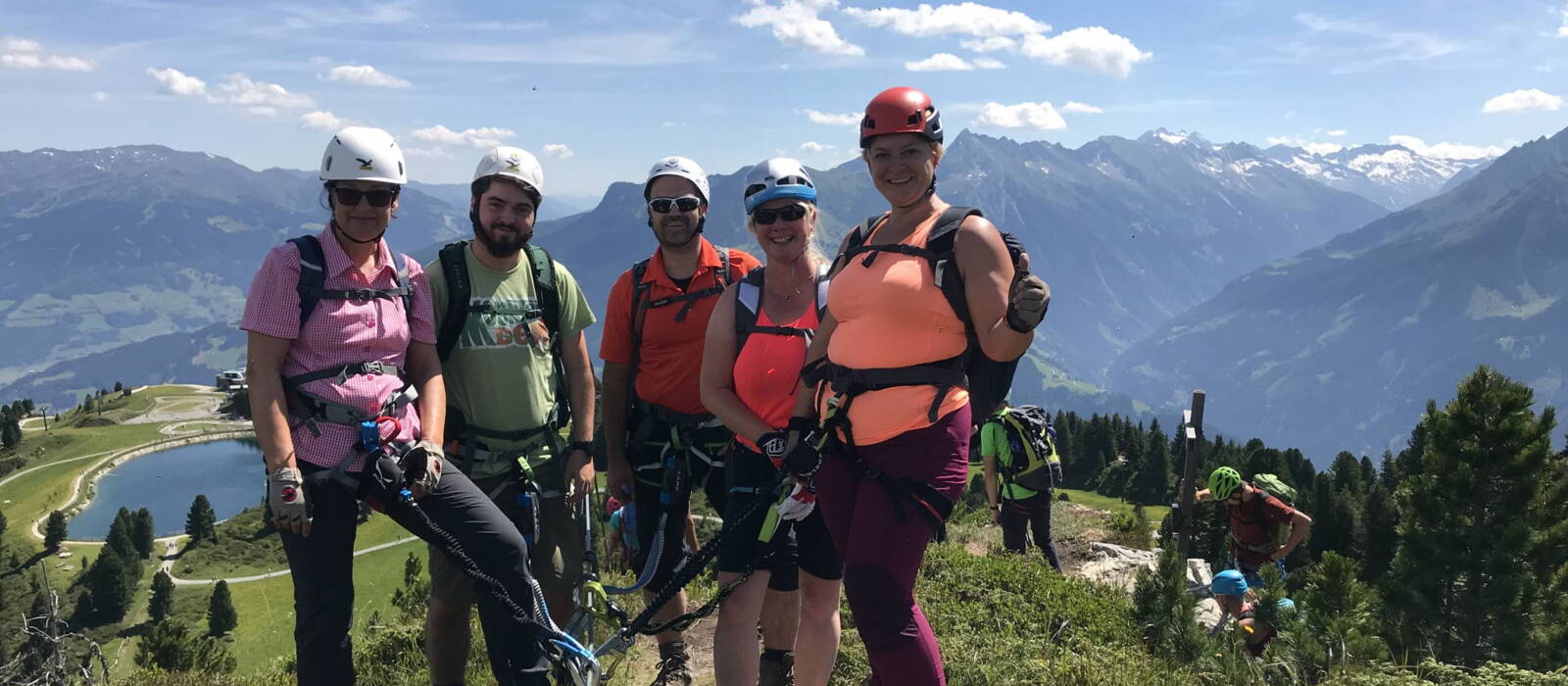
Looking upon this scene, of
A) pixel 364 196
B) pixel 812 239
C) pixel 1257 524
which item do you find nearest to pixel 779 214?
pixel 812 239

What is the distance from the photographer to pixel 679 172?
5984mm

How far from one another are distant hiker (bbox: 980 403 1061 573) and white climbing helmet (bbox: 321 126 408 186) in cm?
907

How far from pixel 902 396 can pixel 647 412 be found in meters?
2.41

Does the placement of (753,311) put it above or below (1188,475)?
Answer: above

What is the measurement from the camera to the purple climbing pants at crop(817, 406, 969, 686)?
3.92 meters

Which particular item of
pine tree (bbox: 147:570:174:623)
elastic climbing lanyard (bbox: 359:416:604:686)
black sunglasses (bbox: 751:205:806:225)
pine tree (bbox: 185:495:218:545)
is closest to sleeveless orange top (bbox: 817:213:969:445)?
black sunglasses (bbox: 751:205:806:225)

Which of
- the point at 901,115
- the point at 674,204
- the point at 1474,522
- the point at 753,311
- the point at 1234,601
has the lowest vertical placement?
the point at 1474,522

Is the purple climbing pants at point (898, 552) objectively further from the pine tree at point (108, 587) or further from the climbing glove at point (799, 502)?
the pine tree at point (108, 587)

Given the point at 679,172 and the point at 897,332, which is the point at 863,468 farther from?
the point at 679,172

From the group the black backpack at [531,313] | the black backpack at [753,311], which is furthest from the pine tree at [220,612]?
the black backpack at [753,311]

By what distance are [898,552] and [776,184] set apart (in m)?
2.37

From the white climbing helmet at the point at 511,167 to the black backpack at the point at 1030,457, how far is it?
26.9 ft

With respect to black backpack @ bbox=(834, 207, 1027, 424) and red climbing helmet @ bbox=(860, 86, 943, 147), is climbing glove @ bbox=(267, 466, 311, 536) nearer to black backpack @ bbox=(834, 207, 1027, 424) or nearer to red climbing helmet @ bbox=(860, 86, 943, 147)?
black backpack @ bbox=(834, 207, 1027, 424)

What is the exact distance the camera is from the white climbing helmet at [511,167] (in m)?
5.49
